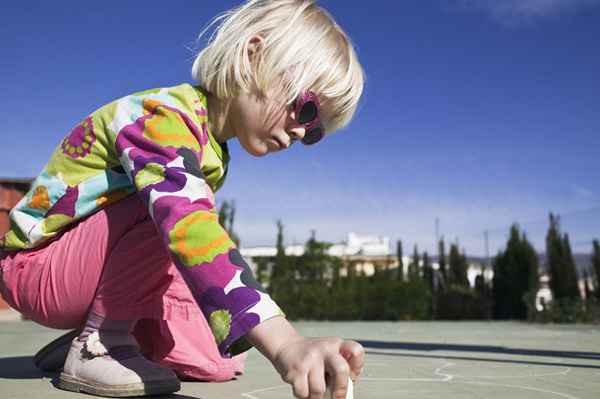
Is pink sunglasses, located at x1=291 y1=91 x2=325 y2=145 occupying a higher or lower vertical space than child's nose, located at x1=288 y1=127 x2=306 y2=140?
higher

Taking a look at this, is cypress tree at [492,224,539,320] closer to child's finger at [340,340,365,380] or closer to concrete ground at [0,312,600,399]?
concrete ground at [0,312,600,399]

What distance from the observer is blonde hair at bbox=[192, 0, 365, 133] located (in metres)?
1.39

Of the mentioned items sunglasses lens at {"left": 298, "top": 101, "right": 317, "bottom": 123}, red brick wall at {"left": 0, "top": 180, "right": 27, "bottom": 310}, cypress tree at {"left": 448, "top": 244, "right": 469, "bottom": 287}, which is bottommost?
sunglasses lens at {"left": 298, "top": 101, "right": 317, "bottom": 123}

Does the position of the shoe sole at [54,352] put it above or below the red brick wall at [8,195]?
below

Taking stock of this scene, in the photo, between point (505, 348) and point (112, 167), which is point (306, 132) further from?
point (505, 348)

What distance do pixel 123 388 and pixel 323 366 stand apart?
2.50 ft

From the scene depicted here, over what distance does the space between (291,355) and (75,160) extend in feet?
2.95

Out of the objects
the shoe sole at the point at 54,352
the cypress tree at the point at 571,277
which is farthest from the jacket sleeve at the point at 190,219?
the cypress tree at the point at 571,277

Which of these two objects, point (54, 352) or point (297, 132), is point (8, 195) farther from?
point (297, 132)

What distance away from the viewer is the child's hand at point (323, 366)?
88cm

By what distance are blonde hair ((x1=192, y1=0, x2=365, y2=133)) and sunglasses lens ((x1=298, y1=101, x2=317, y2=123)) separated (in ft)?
0.10

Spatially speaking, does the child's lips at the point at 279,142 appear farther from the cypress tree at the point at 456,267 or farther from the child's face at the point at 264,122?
the cypress tree at the point at 456,267

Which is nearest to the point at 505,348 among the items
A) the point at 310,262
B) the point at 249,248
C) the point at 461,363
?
the point at 461,363

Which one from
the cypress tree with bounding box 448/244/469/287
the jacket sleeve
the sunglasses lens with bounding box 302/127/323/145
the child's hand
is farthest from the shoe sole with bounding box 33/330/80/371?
the cypress tree with bounding box 448/244/469/287
